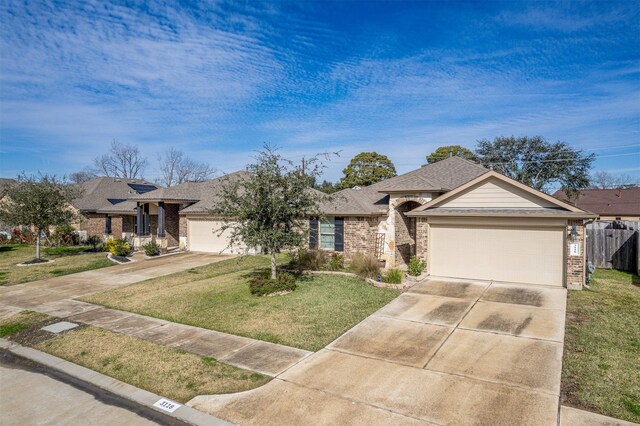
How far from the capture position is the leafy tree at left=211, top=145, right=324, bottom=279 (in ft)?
39.4

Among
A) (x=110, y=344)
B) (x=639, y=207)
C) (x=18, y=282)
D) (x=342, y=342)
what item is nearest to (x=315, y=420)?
(x=342, y=342)

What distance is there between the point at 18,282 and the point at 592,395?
61.8ft

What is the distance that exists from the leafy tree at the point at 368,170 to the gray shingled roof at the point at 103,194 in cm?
2467

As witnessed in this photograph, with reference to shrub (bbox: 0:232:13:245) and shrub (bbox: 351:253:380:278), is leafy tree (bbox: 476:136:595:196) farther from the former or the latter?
shrub (bbox: 0:232:13:245)

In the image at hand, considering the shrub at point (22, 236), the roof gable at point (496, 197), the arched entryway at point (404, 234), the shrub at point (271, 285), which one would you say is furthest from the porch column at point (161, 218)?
the roof gable at point (496, 197)

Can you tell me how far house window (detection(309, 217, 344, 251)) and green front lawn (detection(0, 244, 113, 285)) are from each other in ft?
34.4

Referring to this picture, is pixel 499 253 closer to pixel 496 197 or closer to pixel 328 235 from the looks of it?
pixel 496 197

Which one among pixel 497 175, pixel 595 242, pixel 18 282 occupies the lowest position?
pixel 18 282

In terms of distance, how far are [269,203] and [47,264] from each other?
14801mm

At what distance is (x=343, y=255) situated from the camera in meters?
18.2

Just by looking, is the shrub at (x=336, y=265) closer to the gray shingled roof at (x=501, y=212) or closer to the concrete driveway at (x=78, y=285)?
the gray shingled roof at (x=501, y=212)

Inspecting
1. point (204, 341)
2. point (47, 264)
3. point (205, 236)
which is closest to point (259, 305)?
point (204, 341)

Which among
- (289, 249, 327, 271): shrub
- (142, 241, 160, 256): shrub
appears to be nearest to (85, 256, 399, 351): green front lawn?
(289, 249, 327, 271): shrub

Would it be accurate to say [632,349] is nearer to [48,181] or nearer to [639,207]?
[48,181]
